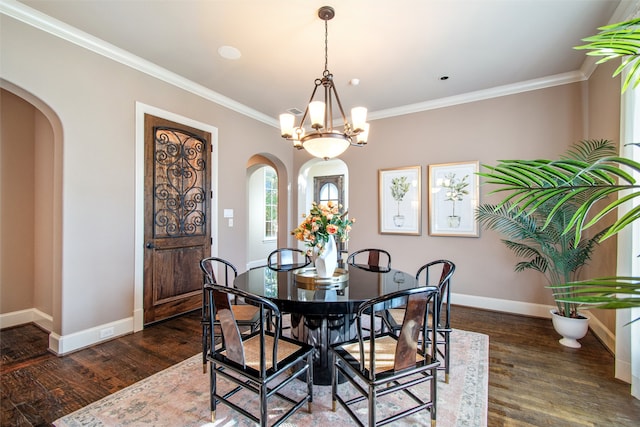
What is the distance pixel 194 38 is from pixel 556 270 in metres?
4.23

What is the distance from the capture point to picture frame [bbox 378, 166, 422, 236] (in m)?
4.33

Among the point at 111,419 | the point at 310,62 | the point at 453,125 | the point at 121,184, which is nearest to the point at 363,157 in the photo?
the point at 453,125

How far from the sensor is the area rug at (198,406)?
179 centimetres

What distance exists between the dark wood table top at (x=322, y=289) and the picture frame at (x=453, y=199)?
190 cm

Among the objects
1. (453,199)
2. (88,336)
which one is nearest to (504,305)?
(453,199)

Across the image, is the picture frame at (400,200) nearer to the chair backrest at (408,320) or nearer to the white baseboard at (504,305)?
the white baseboard at (504,305)

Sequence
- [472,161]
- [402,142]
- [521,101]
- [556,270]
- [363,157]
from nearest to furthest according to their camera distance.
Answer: [556,270] → [521,101] → [472,161] → [402,142] → [363,157]

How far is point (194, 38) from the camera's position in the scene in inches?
108

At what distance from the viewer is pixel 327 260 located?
2.29 m

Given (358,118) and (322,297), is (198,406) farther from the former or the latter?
(358,118)

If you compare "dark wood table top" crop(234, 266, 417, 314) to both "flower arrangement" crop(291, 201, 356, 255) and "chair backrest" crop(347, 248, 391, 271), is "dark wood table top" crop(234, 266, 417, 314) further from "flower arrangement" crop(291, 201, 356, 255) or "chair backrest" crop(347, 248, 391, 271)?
"flower arrangement" crop(291, 201, 356, 255)

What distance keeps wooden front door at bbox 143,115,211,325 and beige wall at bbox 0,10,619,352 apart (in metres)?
0.19

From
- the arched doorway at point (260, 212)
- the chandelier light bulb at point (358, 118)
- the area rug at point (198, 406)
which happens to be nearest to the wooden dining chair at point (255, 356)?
the area rug at point (198, 406)

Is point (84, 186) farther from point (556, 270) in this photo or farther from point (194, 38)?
point (556, 270)
